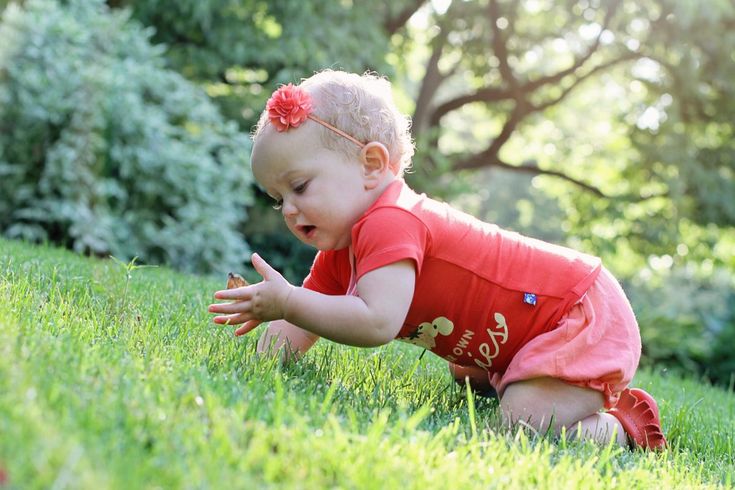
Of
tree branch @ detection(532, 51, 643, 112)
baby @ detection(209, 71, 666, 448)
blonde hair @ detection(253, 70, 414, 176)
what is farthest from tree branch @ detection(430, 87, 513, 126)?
blonde hair @ detection(253, 70, 414, 176)

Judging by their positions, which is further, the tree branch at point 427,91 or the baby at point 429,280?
the tree branch at point 427,91

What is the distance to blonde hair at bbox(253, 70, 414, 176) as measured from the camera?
268 centimetres

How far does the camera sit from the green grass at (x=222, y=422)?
1.41 meters

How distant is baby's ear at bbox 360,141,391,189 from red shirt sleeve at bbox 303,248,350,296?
34 cm

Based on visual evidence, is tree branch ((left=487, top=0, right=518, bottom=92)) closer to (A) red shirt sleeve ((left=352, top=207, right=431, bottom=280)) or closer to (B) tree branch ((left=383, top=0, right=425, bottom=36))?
(B) tree branch ((left=383, top=0, right=425, bottom=36))

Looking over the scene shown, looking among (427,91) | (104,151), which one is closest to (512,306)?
(104,151)

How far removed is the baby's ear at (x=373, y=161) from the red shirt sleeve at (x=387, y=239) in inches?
7.1

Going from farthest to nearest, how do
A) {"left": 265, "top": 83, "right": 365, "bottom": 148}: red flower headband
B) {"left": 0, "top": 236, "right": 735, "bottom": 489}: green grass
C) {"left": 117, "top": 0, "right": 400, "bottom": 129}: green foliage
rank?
1. {"left": 117, "top": 0, "right": 400, "bottom": 129}: green foliage
2. {"left": 265, "top": 83, "right": 365, "bottom": 148}: red flower headband
3. {"left": 0, "top": 236, "right": 735, "bottom": 489}: green grass

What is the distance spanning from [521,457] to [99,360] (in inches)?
39.7

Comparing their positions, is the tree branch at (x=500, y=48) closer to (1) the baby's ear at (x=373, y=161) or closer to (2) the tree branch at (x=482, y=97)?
(2) the tree branch at (x=482, y=97)

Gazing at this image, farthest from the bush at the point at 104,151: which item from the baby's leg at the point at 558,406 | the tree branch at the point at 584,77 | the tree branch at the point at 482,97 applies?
the tree branch at the point at 584,77

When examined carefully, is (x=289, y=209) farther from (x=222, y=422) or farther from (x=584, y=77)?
(x=584, y=77)

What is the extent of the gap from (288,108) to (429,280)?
0.71 meters

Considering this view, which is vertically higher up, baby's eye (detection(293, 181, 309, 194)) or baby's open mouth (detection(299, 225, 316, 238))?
baby's eye (detection(293, 181, 309, 194))
